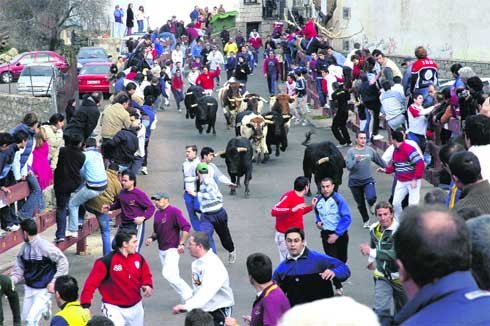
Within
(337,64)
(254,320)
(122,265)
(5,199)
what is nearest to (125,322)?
(122,265)

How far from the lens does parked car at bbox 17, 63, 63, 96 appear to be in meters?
38.2

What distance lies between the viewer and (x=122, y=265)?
11.7m

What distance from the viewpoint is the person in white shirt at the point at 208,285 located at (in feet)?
35.7

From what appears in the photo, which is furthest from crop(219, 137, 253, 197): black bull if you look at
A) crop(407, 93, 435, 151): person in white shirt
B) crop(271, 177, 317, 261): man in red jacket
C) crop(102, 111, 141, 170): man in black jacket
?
crop(271, 177, 317, 261): man in red jacket

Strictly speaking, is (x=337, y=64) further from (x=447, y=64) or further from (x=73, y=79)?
(x=73, y=79)

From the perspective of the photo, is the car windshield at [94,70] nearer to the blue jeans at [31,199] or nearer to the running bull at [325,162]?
the running bull at [325,162]

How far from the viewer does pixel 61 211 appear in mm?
16141

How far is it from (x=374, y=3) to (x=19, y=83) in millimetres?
12580

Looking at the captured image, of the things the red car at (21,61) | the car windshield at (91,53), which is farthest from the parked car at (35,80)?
the car windshield at (91,53)

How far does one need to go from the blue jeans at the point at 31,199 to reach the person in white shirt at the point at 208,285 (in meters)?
5.81

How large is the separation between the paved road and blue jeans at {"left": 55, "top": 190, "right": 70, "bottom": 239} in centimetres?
63

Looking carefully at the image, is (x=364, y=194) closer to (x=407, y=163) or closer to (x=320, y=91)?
(x=407, y=163)

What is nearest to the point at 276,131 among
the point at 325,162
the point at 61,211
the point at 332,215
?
the point at 325,162

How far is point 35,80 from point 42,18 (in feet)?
30.2
